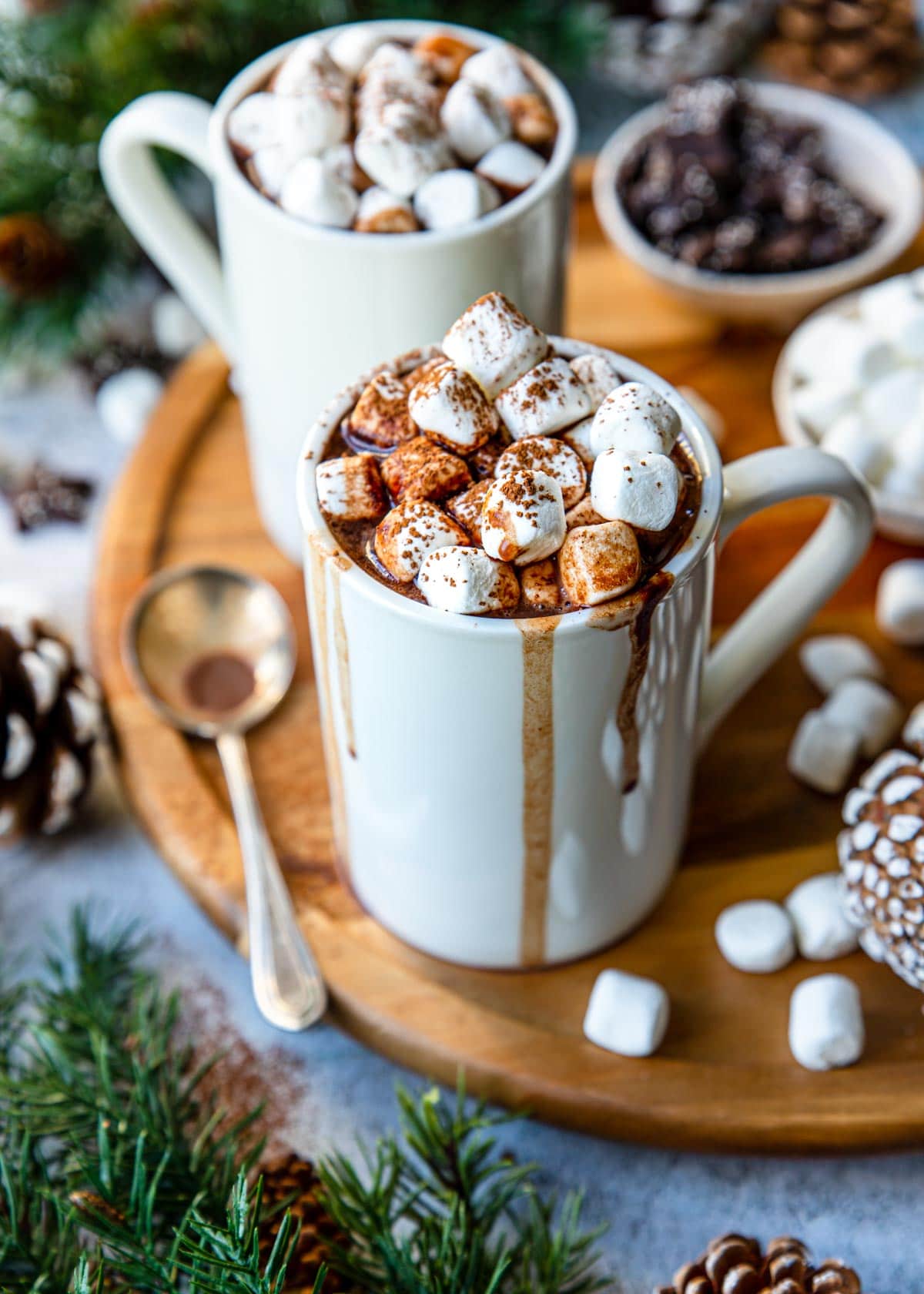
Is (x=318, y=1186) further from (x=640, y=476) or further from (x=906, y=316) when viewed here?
(x=906, y=316)

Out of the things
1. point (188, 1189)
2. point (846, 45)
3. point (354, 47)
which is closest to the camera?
point (188, 1189)

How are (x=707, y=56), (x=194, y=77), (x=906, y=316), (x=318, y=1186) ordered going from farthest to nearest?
(x=707, y=56) < (x=194, y=77) < (x=906, y=316) < (x=318, y=1186)

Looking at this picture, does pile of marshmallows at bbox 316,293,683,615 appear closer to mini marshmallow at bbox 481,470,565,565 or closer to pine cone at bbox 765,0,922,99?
mini marshmallow at bbox 481,470,565,565

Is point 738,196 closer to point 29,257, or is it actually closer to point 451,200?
point 451,200

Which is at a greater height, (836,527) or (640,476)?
(640,476)

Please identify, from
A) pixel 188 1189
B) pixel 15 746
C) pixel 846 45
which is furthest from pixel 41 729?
pixel 846 45

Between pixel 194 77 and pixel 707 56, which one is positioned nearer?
pixel 194 77

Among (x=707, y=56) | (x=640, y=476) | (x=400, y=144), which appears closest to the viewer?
(x=640, y=476)

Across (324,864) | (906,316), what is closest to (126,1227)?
(324,864)
